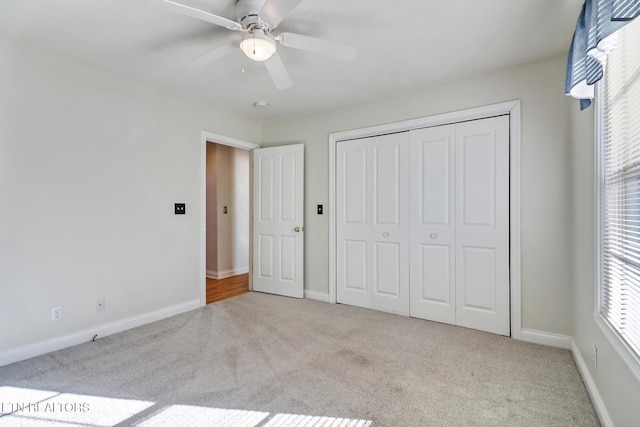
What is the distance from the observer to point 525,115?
9.11ft

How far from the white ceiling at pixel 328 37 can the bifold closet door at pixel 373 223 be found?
74cm

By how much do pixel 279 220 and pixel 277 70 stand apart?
7.74 ft

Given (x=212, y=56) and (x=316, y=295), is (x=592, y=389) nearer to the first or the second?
(x=316, y=295)

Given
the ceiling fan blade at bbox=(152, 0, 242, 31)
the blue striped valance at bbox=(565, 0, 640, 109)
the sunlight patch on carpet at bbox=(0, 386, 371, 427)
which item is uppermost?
the ceiling fan blade at bbox=(152, 0, 242, 31)

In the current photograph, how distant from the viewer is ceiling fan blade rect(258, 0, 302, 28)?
1612mm

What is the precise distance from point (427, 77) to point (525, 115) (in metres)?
0.92

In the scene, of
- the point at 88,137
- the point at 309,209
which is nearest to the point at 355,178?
the point at 309,209

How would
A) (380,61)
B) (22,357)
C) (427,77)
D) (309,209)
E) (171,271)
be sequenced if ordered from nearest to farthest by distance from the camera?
(22,357), (380,61), (427,77), (171,271), (309,209)

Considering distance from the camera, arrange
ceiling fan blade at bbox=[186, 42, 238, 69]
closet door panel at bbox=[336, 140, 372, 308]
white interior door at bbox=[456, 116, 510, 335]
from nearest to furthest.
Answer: ceiling fan blade at bbox=[186, 42, 238, 69] → white interior door at bbox=[456, 116, 510, 335] → closet door panel at bbox=[336, 140, 372, 308]

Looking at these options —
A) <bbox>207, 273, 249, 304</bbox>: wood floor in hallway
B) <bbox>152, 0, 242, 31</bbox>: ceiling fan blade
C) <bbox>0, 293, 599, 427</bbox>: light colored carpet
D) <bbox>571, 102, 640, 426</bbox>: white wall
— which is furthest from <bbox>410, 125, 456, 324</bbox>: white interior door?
<bbox>207, 273, 249, 304</bbox>: wood floor in hallway

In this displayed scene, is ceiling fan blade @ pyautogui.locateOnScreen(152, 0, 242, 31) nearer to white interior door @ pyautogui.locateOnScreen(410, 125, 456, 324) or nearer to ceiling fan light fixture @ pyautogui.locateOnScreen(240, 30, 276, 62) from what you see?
ceiling fan light fixture @ pyautogui.locateOnScreen(240, 30, 276, 62)

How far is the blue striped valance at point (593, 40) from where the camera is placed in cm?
117

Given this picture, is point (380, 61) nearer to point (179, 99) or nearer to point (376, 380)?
point (179, 99)

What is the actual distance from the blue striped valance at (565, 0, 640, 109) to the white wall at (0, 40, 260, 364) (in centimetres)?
345
